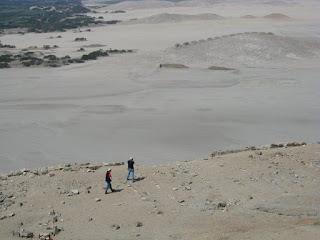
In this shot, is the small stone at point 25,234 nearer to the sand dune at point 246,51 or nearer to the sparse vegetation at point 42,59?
the sand dune at point 246,51

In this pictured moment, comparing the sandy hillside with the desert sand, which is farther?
the desert sand

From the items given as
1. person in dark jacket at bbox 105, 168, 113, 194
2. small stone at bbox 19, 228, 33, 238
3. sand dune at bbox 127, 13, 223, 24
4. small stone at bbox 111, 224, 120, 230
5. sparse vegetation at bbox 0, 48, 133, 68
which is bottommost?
sand dune at bbox 127, 13, 223, 24

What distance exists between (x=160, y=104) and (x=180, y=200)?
17.1 meters

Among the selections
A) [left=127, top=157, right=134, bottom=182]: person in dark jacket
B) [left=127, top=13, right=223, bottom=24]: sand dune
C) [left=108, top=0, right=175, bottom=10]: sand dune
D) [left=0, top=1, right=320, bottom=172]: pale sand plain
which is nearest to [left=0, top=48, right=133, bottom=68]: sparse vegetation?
[left=0, top=1, right=320, bottom=172]: pale sand plain

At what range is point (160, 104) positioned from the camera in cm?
3291

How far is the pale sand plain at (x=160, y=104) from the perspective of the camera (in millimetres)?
25641

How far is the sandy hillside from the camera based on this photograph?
47.2 ft

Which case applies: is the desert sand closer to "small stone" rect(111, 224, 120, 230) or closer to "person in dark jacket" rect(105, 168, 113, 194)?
"small stone" rect(111, 224, 120, 230)

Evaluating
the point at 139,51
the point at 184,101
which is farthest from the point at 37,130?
the point at 139,51

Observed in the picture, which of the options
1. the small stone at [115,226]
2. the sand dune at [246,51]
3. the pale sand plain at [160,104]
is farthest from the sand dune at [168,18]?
the small stone at [115,226]

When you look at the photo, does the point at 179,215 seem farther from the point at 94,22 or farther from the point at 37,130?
the point at 94,22

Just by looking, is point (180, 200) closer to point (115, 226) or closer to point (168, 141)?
point (115, 226)

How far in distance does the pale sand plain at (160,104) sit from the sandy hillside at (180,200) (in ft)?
17.3

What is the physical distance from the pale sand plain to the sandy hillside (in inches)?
207
